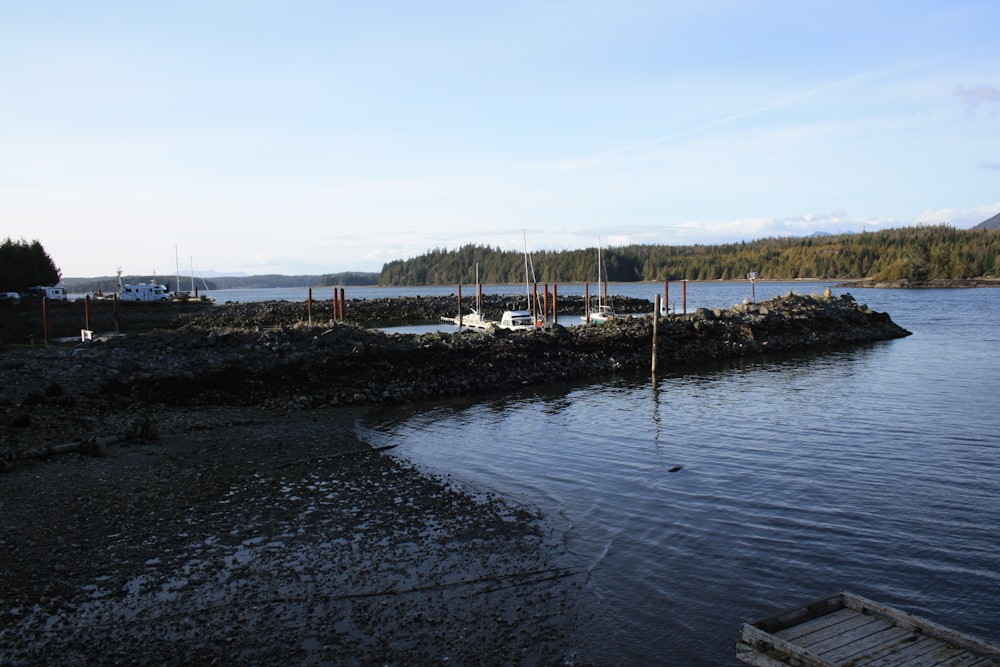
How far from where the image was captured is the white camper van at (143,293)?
91.4 meters

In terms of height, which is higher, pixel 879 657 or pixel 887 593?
pixel 879 657

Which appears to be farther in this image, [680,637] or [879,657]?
[680,637]

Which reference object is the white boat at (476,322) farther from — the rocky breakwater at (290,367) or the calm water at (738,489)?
the calm water at (738,489)

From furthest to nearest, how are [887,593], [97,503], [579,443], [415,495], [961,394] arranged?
[961,394] < [579,443] < [415,495] < [97,503] < [887,593]

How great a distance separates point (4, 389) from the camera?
21781 millimetres

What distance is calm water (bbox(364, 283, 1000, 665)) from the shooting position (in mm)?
9773

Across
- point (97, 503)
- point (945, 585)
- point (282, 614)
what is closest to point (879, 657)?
point (945, 585)

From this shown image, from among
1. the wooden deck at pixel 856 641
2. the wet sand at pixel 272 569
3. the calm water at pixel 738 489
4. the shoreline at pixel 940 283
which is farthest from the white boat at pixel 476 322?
the shoreline at pixel 940 283

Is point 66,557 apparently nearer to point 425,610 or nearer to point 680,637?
point 425,610

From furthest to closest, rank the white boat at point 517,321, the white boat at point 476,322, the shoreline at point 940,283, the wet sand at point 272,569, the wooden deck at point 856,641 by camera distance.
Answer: the shoreline at point 940,283
the white boat at point 476,322
the white boat at point 517,321
the wet sand at point 272,569
the wooden deck at point 856,641

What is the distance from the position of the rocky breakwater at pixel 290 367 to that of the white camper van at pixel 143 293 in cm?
6687

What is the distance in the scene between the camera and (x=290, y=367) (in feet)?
92.6

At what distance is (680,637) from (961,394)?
75.5 feet

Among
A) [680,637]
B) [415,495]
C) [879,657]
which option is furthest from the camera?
[415,495]
